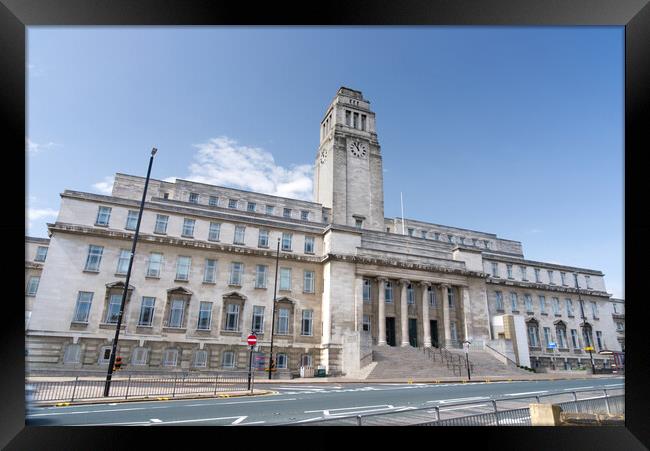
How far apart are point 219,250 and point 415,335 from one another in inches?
894

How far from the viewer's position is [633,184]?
8.08 metres

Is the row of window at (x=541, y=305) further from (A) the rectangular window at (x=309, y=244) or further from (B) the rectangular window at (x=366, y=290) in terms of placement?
(A) the rectangular window at (x=309, y=244)

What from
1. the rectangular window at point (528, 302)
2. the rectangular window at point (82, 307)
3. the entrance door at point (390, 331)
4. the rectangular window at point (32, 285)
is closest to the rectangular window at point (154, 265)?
the rectangular window at point (82, 307)

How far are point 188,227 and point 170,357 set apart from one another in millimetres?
12173

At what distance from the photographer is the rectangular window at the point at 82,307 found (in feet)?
104

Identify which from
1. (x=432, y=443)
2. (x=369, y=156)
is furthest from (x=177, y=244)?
(x=432, y=443)

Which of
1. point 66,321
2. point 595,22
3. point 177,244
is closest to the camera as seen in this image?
point 595,22

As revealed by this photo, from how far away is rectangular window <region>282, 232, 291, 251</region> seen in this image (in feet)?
134

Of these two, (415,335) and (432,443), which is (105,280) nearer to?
(415,335)

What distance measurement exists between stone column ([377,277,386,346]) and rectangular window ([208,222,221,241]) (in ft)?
57.0

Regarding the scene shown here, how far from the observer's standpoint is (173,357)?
33031mm

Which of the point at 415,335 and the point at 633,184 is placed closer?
the point at 633,184

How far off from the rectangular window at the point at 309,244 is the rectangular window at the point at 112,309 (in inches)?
721

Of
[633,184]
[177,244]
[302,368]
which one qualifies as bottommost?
[302,368]
